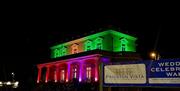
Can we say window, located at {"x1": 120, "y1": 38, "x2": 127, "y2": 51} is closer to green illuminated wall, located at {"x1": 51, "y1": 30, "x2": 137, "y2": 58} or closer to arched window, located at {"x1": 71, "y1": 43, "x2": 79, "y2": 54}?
green illuminated wall, located at {"x1": 51, "y1": 30, "x2": 137, "y2": 58}

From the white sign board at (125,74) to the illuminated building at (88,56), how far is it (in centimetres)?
→ 2444

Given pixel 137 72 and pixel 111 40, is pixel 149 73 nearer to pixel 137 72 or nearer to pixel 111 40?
pixel 137 72

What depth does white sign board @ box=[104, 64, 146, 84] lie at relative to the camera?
8491mm

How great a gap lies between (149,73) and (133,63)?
25.7 inches

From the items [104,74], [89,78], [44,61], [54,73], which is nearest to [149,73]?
[104,74]

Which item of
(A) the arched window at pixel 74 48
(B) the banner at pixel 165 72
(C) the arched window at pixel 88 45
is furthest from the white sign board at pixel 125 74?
(A) the arched window at pixel 74 48

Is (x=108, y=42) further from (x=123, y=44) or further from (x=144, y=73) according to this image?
(x=144, y=73)

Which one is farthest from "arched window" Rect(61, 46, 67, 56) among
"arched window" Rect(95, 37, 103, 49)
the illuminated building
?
"arched window" Rect(95, 37, 103, 49)

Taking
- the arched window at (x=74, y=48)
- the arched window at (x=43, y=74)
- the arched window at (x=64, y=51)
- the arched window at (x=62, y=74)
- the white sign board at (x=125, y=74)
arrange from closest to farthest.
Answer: the white sign board at (x=125, y=74) → the arched window at (x=62, y=74) → the arched window at (x=74, y=48) → the arched window at (x=43, y=74) → the arched window at (x=64, y=51)

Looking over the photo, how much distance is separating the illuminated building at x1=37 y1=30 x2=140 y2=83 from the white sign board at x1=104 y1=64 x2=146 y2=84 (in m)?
24.4

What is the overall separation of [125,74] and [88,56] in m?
28.7

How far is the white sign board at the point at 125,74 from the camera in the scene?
8491mm

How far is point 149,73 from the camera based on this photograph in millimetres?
8352

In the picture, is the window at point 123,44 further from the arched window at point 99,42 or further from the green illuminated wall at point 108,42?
the arched window at point 99,42
